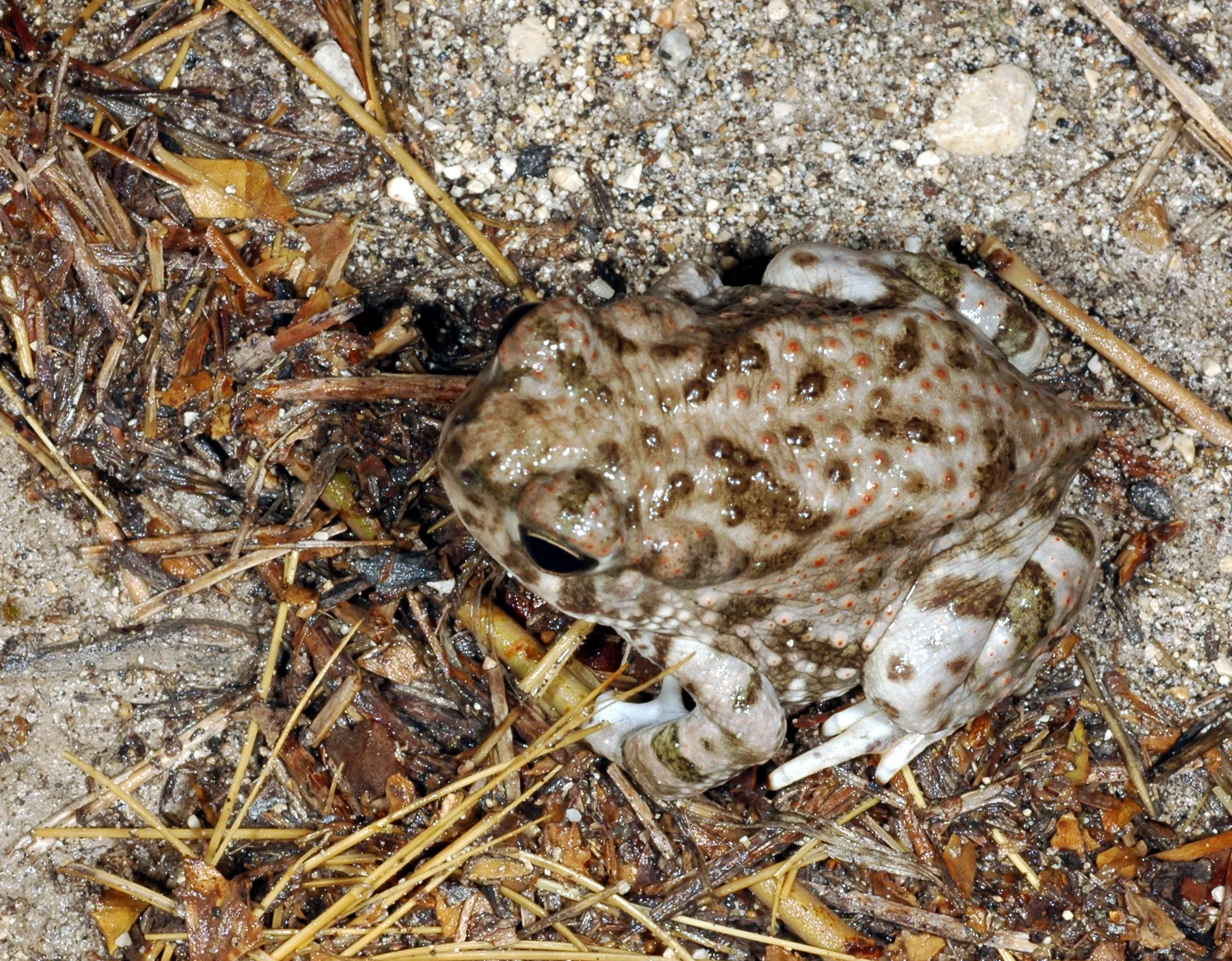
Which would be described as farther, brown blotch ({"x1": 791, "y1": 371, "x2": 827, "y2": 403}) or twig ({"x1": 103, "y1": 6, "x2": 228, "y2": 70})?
twig ({"x1": 103, "y1": 6, "x2": 228, "y2": 70})

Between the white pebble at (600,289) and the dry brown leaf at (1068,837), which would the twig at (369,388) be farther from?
the dry brown leaf at (1068,837)

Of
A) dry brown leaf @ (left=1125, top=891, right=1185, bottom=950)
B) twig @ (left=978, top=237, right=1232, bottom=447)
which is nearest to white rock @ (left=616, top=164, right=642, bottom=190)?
twig @ (left=978, top=237, right=1232, bottom=447)

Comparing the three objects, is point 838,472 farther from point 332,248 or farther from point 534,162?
point 332,248

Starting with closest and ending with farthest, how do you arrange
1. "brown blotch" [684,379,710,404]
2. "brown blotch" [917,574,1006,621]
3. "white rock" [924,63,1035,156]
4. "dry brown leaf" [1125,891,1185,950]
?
"brown blotch" [684,379,710,404] < "brown blotch" [917,574,1006,621] < "dry brown leaf" [1125,891,1185,950] < "white rock" [924,63,1035,156]

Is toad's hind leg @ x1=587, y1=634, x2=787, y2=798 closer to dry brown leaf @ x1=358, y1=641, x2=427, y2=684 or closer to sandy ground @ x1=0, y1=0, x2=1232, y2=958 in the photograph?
dry brown leaf @ x1=358, y1=641, x2=427, y2=684

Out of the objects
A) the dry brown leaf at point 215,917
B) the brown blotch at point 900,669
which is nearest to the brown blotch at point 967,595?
the brown blotch at point 900,669

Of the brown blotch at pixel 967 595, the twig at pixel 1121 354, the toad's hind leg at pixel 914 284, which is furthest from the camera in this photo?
the twig at pixel 1121 354
